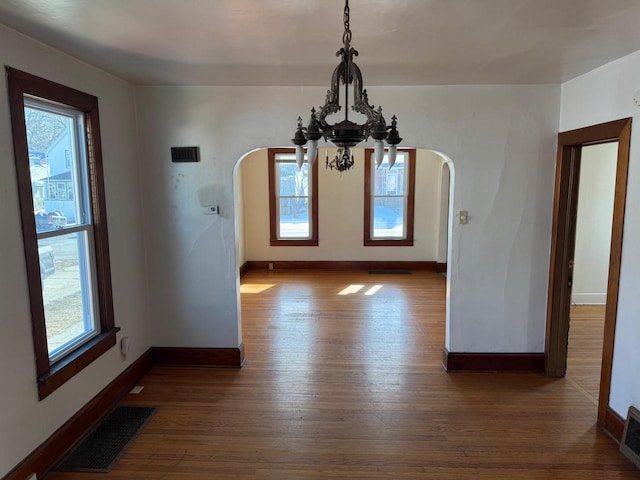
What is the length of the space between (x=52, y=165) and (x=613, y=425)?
4.06 m

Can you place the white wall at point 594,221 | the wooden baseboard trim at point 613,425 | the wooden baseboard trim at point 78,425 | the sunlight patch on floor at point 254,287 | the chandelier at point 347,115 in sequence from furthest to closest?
the sunlight patch on floor at point 254,287 < the white wall at point 594,221 < the wooden baseboard trim at point 613,425 < the wooden baseboard trim at point 78,425 < the chandelier at point 347,115

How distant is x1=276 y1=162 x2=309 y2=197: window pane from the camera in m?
7.81

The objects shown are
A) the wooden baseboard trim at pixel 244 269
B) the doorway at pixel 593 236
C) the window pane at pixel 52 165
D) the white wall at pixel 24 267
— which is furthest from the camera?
the wooden baseboard trim at pixel 244 269

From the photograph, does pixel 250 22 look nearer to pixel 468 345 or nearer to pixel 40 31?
pixel 40 31

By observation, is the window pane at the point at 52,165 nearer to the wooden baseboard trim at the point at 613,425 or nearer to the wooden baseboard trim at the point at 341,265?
the wooden baseboard trim at the point at 613,425

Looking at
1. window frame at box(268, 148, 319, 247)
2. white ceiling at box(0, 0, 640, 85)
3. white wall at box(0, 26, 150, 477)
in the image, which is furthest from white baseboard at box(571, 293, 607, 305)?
A: white wall at box(0, 26, 150, 477)

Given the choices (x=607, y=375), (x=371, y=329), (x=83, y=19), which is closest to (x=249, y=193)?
(x=371, y=329)

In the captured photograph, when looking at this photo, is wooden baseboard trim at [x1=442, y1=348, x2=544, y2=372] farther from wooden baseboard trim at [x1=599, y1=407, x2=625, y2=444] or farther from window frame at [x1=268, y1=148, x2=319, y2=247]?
window frame at [x1=268, y1=148, x2=319, y2=247]

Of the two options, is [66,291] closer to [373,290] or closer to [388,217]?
[373,290]

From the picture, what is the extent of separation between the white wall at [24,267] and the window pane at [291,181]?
14.6 feet

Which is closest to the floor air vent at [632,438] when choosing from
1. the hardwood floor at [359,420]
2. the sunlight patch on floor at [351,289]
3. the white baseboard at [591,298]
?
the hardwood floor at [359,420]

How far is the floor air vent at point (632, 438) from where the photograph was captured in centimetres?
247

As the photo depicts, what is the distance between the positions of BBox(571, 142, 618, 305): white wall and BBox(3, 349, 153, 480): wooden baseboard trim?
204 inches

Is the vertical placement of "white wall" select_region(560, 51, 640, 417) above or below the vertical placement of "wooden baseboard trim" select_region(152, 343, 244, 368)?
above
